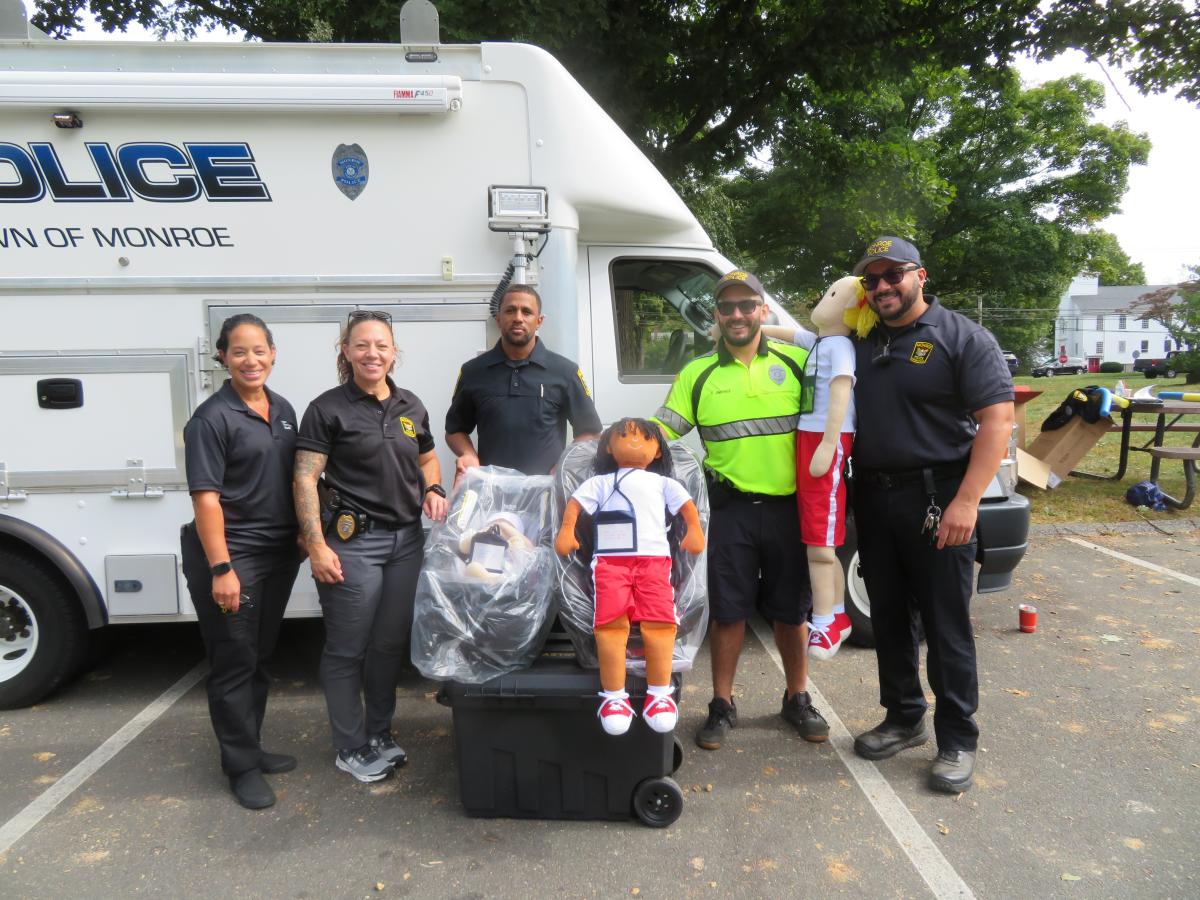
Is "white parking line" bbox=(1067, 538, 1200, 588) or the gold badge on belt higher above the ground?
the gold badge on belt

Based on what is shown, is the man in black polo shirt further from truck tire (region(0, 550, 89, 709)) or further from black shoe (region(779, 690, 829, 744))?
truck tire (region(0, 550, 89, 709))

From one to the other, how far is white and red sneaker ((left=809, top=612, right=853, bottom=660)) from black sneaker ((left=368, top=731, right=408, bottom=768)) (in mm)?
1720

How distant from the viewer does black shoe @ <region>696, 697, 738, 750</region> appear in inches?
134

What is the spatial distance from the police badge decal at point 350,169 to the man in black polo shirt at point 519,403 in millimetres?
860

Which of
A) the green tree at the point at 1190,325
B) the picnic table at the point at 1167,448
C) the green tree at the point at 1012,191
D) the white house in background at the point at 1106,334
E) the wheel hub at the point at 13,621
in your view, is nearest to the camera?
the wheel hub at the point at 13,621

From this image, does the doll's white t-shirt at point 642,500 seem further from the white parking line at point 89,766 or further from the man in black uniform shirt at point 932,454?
the white parking line at point 89,766

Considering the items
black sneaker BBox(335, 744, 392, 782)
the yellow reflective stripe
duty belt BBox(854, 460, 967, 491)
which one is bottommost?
black sneaker BBox(335, 744, 392, 782)

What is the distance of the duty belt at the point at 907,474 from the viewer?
3.05 meters

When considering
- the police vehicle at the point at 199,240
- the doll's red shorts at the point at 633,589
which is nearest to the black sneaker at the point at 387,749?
the police vehicle at the point at 199,240

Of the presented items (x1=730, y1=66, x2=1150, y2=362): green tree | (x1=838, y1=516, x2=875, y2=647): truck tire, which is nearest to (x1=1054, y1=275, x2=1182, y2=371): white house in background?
(x1=730, y1=66, x2=1150, y2=362): green tree

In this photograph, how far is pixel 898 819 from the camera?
2924mm

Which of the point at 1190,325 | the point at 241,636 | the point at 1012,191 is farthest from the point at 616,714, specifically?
the point at 1190,325

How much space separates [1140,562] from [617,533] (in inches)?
220

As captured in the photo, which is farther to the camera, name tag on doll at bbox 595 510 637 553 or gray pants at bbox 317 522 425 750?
gray pants at bbox 317 522 425 750
